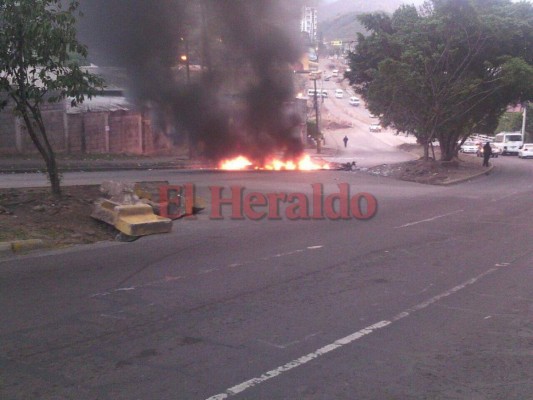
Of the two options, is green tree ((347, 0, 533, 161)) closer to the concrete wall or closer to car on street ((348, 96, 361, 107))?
the concrete wall

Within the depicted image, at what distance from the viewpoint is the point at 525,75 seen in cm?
2405

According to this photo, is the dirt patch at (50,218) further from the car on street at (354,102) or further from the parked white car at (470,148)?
the car on street at (354,102)

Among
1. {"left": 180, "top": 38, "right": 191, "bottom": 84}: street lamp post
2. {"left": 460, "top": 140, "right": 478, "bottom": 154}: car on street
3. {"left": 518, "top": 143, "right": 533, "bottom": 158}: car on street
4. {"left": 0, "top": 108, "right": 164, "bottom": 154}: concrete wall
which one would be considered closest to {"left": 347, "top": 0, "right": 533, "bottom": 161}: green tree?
{"left": 180, "top": 38, "right": 191, "bottom": 84}: street lamp post

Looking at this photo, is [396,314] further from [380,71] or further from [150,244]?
[380,71]

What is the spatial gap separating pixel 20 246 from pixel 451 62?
21258 millimetres

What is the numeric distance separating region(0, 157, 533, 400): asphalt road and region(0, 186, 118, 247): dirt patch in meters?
0.76

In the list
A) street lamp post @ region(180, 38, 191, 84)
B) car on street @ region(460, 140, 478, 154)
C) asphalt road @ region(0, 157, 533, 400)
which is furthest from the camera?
car on street @ region(460, 140, 478, 154)

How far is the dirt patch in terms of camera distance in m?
9.21

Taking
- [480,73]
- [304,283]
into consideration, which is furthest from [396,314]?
[480,73]

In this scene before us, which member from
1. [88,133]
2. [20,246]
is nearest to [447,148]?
[88,133]

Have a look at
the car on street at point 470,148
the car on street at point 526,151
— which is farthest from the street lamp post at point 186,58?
the car on street at point 470,148

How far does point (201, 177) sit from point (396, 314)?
50.8 feet

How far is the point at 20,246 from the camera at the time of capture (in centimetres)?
843

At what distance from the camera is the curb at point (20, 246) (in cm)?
823
